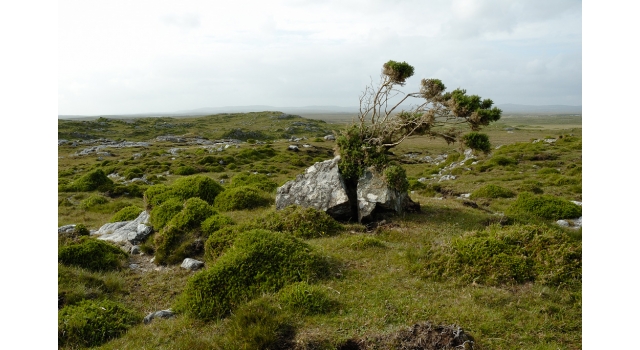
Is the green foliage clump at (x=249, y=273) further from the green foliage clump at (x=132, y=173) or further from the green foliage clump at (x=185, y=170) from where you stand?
the green foliage clump at (x=132, y=173)

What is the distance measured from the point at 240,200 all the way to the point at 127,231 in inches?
205

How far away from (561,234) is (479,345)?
5903 mm

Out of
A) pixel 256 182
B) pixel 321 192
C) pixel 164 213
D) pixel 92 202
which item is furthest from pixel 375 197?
pixel 92 202

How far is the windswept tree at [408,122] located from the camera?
15719mm

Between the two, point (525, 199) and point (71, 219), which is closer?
point (525, 199)

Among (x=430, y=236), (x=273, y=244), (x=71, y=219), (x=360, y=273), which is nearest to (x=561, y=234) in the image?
(x=430, y=236)

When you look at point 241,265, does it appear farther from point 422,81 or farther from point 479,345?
point 422,81

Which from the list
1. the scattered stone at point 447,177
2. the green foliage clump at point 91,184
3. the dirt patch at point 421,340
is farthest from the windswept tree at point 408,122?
the green foliage clump at point 91,184

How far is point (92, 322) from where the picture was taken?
340 inches

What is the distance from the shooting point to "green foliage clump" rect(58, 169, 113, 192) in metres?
33.2

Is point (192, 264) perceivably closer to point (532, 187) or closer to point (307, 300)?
point (307, 300)

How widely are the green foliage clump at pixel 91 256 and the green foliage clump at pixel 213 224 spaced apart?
9.75 ft

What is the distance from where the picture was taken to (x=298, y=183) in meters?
17.6

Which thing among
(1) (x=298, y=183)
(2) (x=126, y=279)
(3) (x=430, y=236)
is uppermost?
(1) (x=298, y=183)
